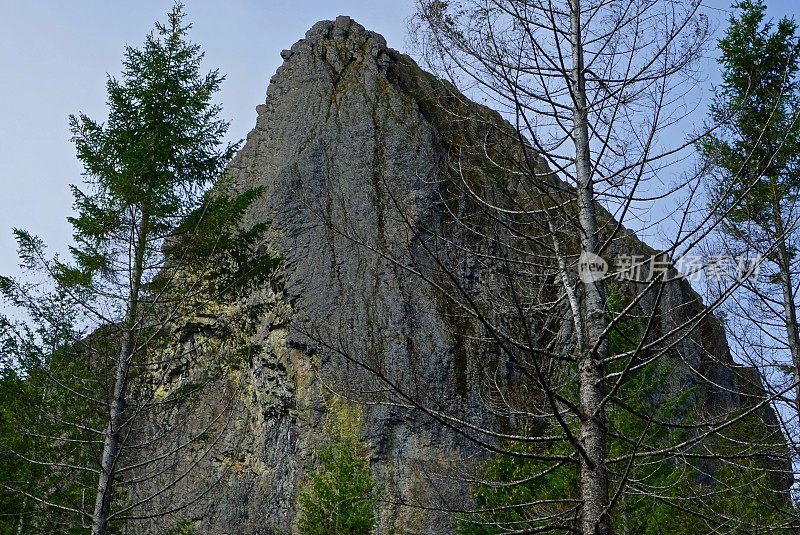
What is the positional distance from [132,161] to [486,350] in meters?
14.6

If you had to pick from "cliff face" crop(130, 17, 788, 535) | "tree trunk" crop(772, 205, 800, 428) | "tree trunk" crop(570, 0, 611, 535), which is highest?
"cliff face" crop(130, 17, 788, 535)

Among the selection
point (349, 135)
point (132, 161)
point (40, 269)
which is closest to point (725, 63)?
point (132, 161)

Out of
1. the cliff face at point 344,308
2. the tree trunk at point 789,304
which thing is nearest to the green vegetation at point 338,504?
the cliff face at point 344,308

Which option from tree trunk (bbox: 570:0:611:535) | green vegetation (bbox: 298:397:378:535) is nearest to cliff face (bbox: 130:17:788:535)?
green vegetation (bbox: 298:397:378:535)

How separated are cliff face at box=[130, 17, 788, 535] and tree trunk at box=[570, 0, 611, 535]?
513 inches

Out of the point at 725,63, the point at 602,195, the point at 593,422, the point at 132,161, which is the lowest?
the point at 593,422

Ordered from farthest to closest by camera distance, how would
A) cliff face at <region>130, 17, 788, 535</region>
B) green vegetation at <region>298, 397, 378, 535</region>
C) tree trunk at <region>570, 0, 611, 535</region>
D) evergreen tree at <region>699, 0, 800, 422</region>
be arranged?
1. cliff face at <region>130, 17, 788, 535</region>
2. green vegetation at <region>298, 397, 378, 535</region>
3. evergreen tree at <region>699, 0, 800, 422</region>
4. tree trunk at <region>570, 0, 611, 535</region>

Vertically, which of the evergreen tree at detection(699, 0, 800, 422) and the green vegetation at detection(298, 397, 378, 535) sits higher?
the evergreen tree at detection(699, 0, 800, 422)

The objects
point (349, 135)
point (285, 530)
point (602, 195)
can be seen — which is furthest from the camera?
point (349, 135)

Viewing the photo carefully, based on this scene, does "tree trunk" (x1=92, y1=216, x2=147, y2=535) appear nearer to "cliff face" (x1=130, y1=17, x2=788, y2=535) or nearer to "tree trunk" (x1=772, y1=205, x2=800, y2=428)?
"tree trunk" (x1=772, y1=205, x2=800, y2=428)

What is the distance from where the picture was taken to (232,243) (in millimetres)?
11914

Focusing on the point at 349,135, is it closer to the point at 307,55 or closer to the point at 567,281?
the point at 307,55

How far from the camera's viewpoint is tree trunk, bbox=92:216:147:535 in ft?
30.6

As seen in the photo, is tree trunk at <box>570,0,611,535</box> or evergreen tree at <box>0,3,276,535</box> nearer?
tree trunk at <box>570,0,611,535</box>
